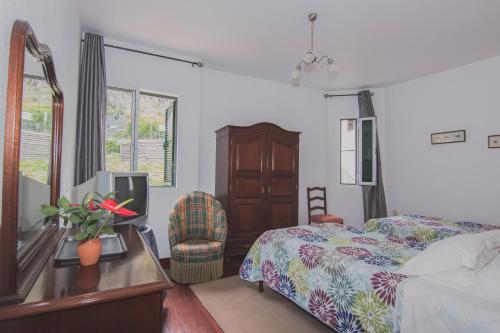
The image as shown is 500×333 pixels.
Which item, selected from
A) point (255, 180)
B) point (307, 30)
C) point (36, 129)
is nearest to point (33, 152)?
point (36, 129)

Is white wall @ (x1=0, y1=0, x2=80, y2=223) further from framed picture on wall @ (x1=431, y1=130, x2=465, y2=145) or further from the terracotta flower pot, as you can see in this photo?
framed picture on wall @ (x1=431, y1=130, x2=465, y2=145)

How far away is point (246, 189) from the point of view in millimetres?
3709

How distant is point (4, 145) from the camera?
0.78 metres

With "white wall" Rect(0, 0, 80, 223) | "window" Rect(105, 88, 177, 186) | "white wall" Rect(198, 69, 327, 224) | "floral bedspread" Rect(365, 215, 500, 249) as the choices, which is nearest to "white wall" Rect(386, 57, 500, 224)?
"floral bedspread" Rect(365, 215, 500, 249)

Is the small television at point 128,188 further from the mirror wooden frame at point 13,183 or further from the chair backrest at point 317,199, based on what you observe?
the chair backrest at point 317,199

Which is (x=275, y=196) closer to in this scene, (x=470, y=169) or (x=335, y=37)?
(x=335, y=37)

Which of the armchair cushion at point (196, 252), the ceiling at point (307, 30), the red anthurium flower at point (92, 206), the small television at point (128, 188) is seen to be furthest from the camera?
the armchair cushion at point (196, 252)

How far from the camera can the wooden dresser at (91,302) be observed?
2.64 feet

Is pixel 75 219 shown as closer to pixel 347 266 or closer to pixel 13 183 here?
pixel 13 183

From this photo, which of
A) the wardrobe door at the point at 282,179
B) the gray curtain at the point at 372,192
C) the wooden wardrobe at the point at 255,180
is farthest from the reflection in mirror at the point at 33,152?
the gray curtain at the point at 372,192

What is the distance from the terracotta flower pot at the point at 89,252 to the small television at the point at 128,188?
1090 millimetres

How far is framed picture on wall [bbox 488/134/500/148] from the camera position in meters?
3.39

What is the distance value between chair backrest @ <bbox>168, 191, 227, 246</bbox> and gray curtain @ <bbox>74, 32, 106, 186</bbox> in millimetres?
969

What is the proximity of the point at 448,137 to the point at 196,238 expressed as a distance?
3640 mm
